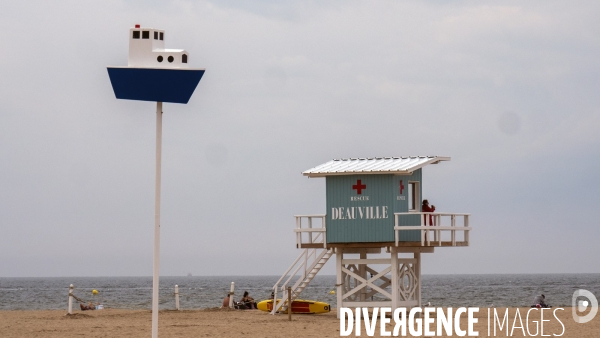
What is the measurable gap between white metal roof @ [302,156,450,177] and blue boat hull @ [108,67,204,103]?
12.3 metres

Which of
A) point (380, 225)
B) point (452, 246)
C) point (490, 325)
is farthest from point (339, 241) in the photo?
point (490, 325)

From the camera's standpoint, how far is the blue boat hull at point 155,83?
1862 centimetres

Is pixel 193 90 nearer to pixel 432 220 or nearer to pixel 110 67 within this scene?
pixel 110 67

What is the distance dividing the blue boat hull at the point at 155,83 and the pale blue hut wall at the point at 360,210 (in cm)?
1253

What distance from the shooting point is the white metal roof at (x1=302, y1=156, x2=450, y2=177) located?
30.0 metres

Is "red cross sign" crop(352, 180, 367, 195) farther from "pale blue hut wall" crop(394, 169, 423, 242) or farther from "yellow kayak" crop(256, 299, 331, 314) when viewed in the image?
"yellow kayak" crop(256, 299, 331, 314)

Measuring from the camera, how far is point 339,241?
30.8m

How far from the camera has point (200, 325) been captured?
29938 mm

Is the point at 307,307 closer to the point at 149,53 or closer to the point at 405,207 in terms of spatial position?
the point at 405,207

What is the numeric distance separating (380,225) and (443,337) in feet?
18.0

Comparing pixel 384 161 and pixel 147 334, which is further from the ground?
pixel 384 161

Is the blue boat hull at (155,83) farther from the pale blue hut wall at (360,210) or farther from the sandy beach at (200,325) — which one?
the pale blue hut wall at (360,210)
